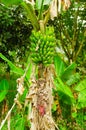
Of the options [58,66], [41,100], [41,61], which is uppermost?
[41,61]

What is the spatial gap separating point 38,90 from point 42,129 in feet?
0.56

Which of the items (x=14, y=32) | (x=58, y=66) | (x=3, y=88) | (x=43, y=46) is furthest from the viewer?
(x=14, y=32)

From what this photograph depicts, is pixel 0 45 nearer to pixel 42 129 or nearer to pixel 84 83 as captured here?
pixel 84 83

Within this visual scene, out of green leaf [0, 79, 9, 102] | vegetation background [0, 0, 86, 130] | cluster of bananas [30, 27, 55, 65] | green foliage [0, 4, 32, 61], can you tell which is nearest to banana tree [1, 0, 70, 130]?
cluster of bananas [30, 27, 55, 65]

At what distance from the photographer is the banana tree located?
5.16ft

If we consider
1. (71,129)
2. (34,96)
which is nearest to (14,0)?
(34,96)

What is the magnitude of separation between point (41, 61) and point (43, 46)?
7 centimetres

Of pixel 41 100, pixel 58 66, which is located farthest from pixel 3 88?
pixel 41 100

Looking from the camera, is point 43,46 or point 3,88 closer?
point 43,46

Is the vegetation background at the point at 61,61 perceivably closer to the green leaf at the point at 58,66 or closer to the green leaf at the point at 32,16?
the green leaf at the point at 58,66

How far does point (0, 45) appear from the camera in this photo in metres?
4.61

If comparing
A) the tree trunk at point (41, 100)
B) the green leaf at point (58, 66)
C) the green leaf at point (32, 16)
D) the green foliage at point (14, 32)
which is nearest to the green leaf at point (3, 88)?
the green leaf at point (58, 66)

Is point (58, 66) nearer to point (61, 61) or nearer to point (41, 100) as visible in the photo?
point (61, 61)

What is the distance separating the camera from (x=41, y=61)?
162 cm
